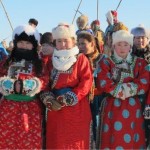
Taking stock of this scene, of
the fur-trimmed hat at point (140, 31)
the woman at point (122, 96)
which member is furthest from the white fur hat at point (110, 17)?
the woman at point (122, 96)

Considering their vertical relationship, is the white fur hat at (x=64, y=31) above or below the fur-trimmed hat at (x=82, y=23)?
below

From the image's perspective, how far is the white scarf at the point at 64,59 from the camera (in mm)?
4262

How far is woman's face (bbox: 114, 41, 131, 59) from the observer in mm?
4410

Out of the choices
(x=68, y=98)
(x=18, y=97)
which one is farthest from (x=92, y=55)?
(x=18, y=97)

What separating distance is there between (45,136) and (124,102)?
859 mm

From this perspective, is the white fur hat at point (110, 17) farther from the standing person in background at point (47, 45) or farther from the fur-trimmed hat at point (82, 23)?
the standing person in background at point (47, 45)

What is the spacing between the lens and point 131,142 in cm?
Result: 431

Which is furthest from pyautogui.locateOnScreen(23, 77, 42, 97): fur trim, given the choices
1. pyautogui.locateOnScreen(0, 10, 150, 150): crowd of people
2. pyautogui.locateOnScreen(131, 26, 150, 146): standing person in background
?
pyautogui.locateOnScreen(131, 26, 150, 146): standing person in background

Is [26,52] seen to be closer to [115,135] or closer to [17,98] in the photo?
[17,98]

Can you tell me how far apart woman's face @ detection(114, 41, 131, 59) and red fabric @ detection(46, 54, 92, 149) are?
37 centimetres

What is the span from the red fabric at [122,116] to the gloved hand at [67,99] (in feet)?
1.13

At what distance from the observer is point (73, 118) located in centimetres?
423

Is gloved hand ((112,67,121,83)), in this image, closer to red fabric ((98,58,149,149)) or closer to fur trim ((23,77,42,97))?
red fabric ((98,58,149,149))

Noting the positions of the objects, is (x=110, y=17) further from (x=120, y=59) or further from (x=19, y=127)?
(x=19, y=127)
